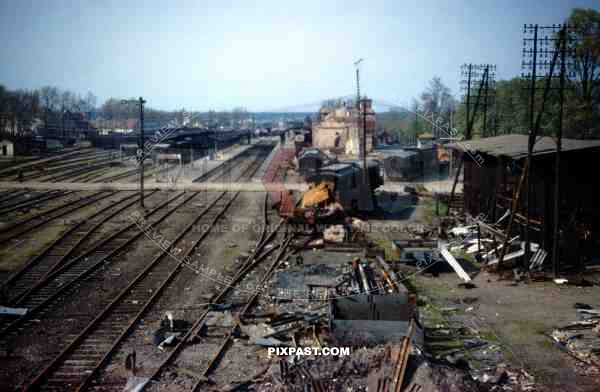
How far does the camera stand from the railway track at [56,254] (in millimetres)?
12609

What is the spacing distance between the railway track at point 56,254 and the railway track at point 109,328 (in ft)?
7.91

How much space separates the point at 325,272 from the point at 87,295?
5768 mm

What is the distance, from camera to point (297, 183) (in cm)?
3183

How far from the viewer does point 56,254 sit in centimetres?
1532

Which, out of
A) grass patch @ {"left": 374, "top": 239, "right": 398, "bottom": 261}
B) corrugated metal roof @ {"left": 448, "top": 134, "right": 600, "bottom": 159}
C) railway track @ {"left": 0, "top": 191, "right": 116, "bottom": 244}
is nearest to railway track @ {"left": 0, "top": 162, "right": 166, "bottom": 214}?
railway track @ {"left": 0, "top": 191, "right": 116, "bottom": 244}

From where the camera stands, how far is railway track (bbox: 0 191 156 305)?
12.6m

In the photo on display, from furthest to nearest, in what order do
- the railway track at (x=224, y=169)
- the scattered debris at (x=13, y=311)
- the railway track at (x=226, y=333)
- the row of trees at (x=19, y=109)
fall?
the row of trees at (x=19, y=109) → the railway track at (x=224, y=169) → the scattered debris at (x=13, y=311) → the railway track at (x=226, y=333)

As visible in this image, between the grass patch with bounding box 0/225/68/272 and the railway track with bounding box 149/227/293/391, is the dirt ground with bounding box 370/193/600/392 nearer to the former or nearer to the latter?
the railway track with bounding box 149/227/293/391

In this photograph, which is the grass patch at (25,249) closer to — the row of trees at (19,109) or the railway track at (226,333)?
the railway track at (226,333)

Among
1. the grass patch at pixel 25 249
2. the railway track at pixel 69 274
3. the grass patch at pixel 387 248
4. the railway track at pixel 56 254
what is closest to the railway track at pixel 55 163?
the railway track at pixel 56 254

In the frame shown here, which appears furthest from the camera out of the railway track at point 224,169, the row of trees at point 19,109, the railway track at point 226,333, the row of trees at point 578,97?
the row of trees at point 19,109

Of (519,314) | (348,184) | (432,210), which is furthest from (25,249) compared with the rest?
(432,210)

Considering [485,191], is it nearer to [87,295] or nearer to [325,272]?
[325,272]

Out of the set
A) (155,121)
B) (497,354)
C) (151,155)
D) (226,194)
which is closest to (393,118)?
(155,121)
